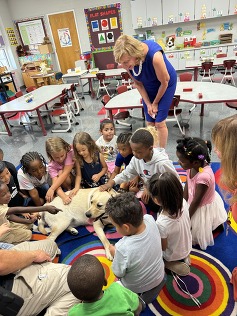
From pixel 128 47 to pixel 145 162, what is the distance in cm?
114

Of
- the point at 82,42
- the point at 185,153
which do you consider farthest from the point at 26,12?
the point at 185,153

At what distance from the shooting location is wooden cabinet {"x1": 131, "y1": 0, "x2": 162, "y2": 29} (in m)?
7.90

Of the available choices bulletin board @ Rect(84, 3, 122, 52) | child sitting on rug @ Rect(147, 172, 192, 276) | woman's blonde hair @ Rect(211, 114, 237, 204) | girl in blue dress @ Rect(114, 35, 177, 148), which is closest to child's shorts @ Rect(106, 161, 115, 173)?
girl in blue dress @ Rect(114, 35, 177, 148)

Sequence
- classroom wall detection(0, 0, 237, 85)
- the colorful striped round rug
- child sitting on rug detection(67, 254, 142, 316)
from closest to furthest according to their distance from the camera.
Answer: child sitting on rug detection(67, 254, 142, 316) < the colorful striped round rug < classroom wall detection(0, 0, 237, 85)

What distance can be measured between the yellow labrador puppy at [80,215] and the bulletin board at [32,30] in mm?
9320

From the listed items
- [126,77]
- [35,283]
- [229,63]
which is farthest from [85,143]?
[229,63]

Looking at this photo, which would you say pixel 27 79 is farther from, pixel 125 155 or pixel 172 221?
pixel 172 221

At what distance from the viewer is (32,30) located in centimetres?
935

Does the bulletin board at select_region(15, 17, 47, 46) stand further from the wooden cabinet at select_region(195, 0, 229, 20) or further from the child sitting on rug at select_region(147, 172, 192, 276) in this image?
the child sitting on rug at select_region(147, 172, 192, 276)

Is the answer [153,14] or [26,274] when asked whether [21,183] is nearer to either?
[26,274]

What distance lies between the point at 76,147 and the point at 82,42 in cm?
829

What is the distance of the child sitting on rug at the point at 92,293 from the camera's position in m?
0.96

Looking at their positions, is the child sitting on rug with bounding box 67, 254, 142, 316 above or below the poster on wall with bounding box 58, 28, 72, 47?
below

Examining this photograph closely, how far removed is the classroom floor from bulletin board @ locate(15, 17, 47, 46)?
18.3ft
